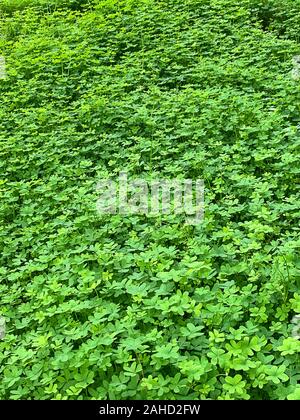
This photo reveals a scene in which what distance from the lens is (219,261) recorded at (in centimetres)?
323

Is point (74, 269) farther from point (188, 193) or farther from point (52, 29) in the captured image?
point (52, 29)

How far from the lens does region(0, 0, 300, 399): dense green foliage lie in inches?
102

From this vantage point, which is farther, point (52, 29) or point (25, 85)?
point (52, 29)

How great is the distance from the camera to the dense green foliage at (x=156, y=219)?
258 centimetres

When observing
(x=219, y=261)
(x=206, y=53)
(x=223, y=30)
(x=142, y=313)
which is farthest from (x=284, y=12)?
(x=142, y=313)

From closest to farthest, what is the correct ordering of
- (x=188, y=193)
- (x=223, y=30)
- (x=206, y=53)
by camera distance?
(x=188, y=193)
(x=206, y=53)
(x=223, y=30)

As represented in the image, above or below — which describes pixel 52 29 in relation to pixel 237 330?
above

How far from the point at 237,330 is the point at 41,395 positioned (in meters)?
1.01

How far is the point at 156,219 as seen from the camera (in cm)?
371

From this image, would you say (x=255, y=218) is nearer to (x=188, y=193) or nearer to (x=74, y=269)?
(x=188, y=193)

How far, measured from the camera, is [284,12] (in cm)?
704
